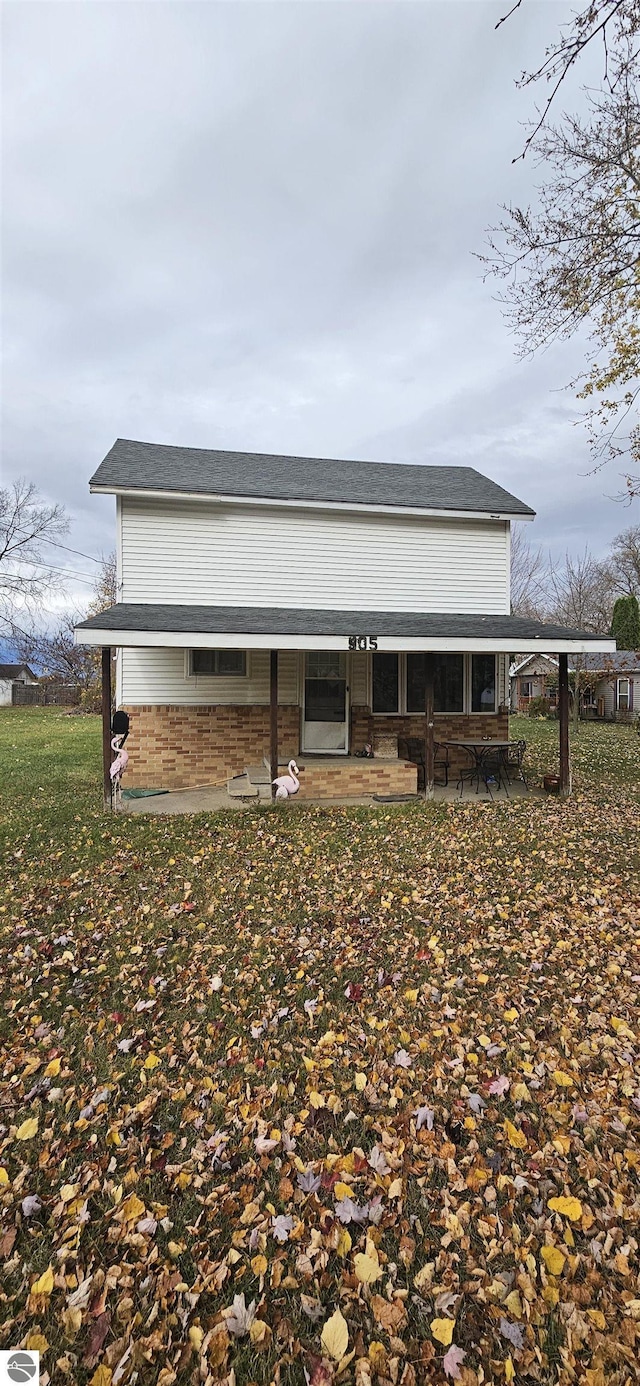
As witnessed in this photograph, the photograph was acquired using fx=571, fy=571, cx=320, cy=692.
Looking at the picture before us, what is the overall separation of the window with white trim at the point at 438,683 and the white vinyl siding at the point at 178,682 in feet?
6.88

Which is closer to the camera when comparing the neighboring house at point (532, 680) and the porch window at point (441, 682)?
the porch window at point (441, 682)

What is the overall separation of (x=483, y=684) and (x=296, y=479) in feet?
19.8

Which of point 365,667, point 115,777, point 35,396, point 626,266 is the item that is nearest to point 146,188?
point 626,266

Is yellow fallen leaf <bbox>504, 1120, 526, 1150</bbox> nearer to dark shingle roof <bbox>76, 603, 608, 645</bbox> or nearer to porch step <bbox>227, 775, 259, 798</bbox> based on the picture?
dark shingle roof <bbox>76, 603, 608, 645</bbox>

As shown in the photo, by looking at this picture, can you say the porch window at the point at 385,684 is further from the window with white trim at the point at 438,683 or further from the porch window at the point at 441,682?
the porch window at the point at 441,682

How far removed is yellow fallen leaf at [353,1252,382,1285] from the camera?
2102mm

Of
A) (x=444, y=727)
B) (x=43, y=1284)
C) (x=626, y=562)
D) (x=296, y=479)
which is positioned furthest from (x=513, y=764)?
(x=626, y=562)

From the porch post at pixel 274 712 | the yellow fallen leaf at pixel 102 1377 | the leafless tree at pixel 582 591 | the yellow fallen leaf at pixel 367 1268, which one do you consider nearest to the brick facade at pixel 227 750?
the porch post at pixel 274 712

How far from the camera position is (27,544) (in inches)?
1139

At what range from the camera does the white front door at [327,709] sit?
444 inches

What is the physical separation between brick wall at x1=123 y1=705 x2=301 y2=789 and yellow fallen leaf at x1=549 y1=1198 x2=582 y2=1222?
29.2ft

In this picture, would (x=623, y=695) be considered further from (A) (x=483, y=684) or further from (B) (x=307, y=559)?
(B) (x=307, y=559)

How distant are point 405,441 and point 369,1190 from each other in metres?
77.5

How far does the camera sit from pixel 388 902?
5.62 metres
